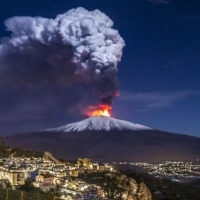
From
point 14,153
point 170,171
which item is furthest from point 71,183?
point 170,171

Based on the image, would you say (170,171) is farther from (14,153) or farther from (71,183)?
(71,183)

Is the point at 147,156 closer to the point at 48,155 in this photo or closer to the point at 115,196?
the point at 48,155

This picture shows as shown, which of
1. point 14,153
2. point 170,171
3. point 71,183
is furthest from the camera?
point 170,171

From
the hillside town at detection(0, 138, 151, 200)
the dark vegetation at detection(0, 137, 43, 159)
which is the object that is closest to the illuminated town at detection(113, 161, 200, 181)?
the dark vegetation at detection(0, 137, 43, 159)

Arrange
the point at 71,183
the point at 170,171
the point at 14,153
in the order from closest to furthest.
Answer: the point at 71,183
the point at 14,153
the point at 170,171

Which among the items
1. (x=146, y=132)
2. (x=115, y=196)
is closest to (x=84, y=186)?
(x=115, y=196)

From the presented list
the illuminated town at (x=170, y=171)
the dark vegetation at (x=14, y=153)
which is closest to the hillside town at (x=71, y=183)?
the dark vegetation at (x=14, y=153)

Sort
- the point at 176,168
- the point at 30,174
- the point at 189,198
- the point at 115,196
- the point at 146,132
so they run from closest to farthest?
1. the point at 115,196
2. the point at 30,174
3. the point at 189,198
4. the point at 176,168
5. the point at 146,132

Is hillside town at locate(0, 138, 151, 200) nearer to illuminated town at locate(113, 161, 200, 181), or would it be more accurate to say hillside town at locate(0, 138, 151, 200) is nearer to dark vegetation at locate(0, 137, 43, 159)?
dark vegetation at locate(0, 137, 43, 159)

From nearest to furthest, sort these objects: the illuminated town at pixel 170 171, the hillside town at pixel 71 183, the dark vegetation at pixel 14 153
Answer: the hillside town at pixel 71 183
the dark vegetation at pixel 14 153
the illuminated town at pixel 170 171

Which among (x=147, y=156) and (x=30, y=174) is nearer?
(x=30, y=174)

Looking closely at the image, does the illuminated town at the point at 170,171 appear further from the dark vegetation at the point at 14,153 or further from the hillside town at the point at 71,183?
the hillside town at the point at 71,183
